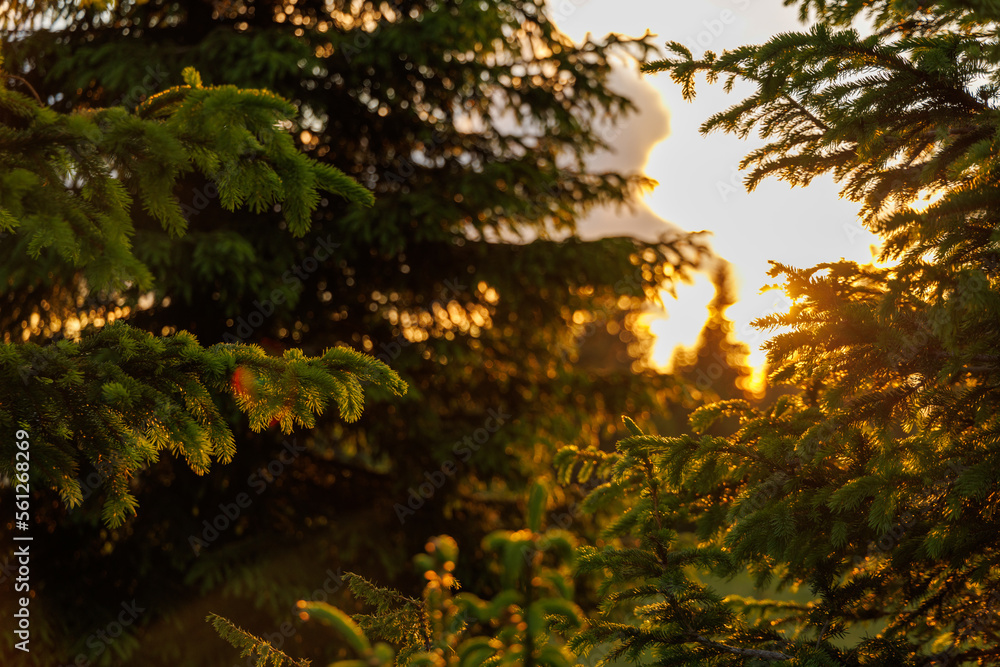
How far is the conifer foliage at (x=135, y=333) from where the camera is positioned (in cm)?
244

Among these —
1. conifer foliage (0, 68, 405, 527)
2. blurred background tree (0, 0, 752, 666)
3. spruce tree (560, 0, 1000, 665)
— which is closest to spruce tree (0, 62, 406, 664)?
conifer foliage (0, 68, 405, 527)

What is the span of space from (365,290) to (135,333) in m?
4.53

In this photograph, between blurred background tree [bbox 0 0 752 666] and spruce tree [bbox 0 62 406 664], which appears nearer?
spruce tree [bbox 0 62 406 664]

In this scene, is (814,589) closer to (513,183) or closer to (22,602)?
(513,183)

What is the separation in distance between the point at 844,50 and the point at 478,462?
4.97 metres

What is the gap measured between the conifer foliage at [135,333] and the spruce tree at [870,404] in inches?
63.4

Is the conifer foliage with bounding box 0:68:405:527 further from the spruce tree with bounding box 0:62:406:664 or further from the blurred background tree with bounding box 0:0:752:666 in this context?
the blurred background tree with bounding box 0:0:752:666

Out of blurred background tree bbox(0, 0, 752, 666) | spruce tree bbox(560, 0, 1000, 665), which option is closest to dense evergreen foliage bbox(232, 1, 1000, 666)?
spruce tree bbox(560, 0, 1000, 665)

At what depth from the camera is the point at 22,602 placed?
217 inches

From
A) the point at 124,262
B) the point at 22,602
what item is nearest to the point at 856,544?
the point at 124,262

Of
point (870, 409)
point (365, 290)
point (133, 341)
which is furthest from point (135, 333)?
point (365, 290)

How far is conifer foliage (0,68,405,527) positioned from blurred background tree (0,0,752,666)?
2.92 meters

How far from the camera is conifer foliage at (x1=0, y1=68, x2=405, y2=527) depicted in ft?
7.99

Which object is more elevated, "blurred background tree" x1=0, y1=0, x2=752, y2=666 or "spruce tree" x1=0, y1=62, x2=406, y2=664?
"blurred background tree" x1=0, y1=0, x2=752, y2=666
